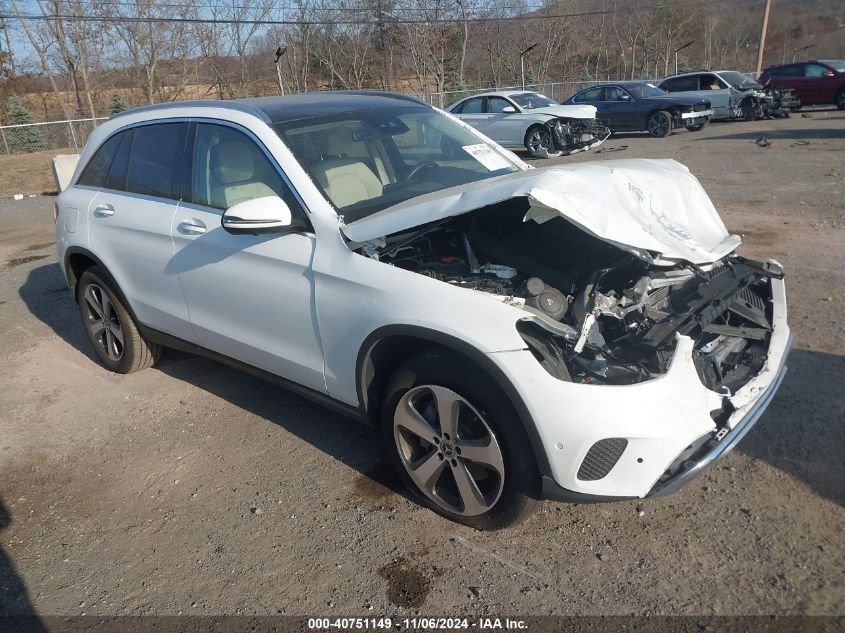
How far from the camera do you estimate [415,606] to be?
267 cm

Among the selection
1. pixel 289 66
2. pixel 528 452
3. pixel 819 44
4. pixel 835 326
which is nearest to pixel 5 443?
pixel 528 452

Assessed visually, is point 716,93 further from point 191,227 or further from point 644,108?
point 191,227

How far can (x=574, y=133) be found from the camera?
15852 millimetres

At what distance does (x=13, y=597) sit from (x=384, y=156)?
9.52 feet

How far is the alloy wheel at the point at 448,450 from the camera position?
2.82 meters

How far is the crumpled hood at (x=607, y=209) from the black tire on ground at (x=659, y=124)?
1643 centimetres

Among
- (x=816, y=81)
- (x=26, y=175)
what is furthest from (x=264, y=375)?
(x=816, y=81)

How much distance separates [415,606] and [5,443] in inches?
126

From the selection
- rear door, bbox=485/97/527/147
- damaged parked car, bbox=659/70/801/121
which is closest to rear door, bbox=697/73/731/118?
damaged parked car, bbox=659/70/801/121

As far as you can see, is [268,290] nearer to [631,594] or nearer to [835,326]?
[631,594]

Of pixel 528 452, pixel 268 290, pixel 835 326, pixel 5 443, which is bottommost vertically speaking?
pixel 5 443

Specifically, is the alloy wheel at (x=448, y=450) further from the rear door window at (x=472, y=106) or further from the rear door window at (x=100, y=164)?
the rear door window at (x=472, y=106)

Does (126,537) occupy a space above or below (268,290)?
below

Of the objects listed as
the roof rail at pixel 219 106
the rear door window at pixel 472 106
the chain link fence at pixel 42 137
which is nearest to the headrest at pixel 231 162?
the roof rail at pixel 219 106
